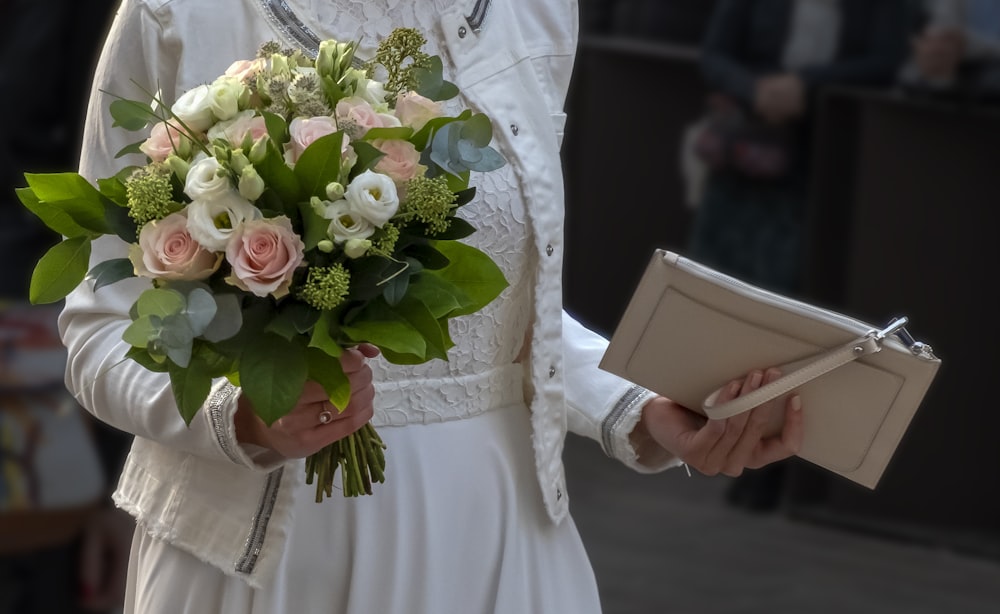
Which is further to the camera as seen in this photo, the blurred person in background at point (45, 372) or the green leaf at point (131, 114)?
the blurred person in background at point (45, 372)

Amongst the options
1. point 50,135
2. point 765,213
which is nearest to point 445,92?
point 50,135

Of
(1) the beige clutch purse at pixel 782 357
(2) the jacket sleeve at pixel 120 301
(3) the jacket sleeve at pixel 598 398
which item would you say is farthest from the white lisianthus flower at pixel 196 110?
(3) the jacket sleeve at pixel 598 398

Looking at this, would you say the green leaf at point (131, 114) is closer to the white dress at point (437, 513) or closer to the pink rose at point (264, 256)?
the pink rose at point (264, 256)

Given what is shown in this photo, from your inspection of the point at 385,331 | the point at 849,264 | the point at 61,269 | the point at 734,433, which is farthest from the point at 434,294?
the point at 849,264

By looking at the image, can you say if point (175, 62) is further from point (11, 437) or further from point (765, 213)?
point (765, 213)

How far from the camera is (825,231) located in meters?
6.25

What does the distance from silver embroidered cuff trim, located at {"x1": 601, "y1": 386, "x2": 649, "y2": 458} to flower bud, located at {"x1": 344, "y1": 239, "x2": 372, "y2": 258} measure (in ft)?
2.23

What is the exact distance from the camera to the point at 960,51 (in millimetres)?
5730

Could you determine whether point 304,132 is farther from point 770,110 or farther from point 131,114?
point 770,110

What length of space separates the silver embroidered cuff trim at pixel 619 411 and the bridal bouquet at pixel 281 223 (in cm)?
51

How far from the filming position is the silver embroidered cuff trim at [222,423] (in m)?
2.03

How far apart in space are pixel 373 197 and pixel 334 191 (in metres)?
0.04

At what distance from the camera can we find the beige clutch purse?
2.10 meters

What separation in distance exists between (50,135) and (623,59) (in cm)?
397
